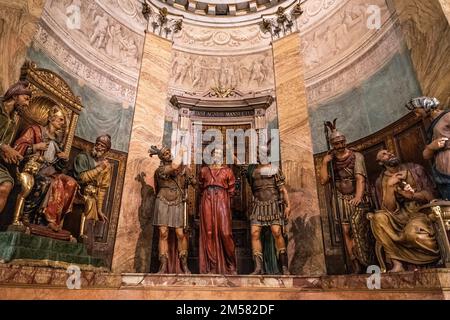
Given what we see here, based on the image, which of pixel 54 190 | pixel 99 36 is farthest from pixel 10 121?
pixel 99 36

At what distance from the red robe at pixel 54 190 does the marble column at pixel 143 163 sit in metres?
1.25

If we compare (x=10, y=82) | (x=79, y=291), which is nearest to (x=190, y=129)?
(x=10, y=82)

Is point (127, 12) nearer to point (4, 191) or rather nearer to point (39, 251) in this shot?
point (4, 191)

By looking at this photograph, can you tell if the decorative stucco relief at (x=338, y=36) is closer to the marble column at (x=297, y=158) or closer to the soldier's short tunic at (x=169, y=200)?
the marble column at (x=297, y=158)

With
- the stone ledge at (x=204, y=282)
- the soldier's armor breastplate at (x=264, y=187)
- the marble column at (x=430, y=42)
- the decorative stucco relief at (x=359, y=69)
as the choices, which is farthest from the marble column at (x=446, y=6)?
the stone ledge at (x=204, y=282)

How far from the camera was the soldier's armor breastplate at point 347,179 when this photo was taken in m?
4.20

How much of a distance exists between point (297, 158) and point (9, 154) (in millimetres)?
4683

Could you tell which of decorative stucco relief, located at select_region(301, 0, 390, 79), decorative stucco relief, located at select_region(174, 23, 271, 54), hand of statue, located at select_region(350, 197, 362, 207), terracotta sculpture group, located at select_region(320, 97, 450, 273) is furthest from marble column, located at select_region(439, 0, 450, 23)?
decorative stucco relief, located at select_region(174, 23, 271, 54)

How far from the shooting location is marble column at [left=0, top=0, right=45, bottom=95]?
3.84 m

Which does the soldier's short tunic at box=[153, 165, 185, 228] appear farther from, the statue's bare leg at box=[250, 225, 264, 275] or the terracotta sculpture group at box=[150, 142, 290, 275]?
the statue's bare leg at box=[250, 225, 264, 275]

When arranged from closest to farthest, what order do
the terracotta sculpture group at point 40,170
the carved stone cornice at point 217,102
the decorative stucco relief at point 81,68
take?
the terracotta sculpture group at point 40,170 < the decorative stucco relief at point 81,68 < the carved stone cornice at point 217,102

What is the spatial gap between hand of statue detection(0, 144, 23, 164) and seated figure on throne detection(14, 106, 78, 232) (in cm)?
19

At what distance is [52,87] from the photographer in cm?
460

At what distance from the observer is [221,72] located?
7309 millimetres
